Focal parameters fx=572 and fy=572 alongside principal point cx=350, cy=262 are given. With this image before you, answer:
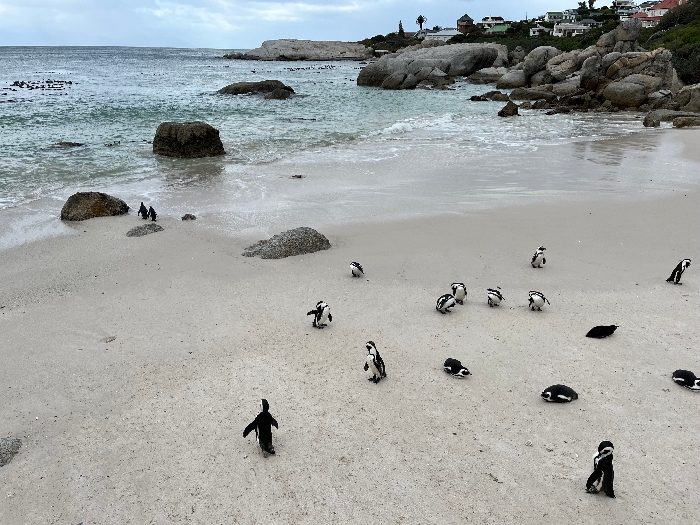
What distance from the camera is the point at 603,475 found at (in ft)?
15.8

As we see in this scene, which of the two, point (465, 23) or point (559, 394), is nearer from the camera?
point (559, 394)

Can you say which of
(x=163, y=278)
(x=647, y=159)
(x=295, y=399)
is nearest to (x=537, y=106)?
(x=647, y=159)

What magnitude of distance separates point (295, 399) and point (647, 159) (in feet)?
55.0

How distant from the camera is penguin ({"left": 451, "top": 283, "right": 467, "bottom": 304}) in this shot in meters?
8.37

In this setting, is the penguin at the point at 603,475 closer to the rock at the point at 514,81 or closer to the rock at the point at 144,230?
the rock at the point at 144,230

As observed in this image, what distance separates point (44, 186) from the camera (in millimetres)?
16219

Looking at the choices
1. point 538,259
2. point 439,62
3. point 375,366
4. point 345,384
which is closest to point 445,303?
point 375,366

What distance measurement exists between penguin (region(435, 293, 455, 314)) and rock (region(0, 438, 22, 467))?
5.30m

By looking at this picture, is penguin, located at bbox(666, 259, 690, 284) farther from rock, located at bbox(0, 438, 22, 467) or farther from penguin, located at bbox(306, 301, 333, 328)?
rock, located at bbox(0, 438, 22, 467)

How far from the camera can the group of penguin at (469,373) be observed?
4.83 m

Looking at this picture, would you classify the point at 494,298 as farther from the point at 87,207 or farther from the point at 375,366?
the point at 87,207

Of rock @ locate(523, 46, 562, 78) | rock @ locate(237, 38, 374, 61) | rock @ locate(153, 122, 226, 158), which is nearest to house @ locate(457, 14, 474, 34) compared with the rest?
rock @ locate(237, 38, 374, 61)

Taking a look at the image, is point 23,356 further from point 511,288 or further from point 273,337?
point 511,288

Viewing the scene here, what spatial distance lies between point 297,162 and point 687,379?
50.3 feet
